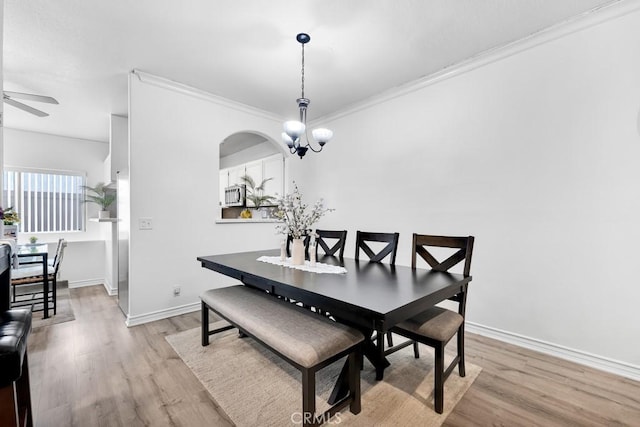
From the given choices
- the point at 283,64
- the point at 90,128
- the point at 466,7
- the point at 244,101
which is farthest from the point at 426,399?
the point at 90,128

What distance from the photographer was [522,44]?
249cm

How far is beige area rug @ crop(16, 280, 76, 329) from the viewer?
10.3 ft

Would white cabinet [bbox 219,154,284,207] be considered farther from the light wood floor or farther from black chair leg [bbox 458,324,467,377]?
black chair leg [bbox 458,324,467,377]

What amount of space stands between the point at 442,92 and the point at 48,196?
6.14m

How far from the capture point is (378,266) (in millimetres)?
2373

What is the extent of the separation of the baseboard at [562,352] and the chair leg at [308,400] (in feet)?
6.67

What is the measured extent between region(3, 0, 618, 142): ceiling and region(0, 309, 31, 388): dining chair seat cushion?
2121mm

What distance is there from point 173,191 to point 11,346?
7.91 ft

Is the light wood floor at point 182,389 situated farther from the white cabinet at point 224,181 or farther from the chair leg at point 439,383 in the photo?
the white cabinet at point 224,181

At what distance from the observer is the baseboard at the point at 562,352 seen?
2.06 meters

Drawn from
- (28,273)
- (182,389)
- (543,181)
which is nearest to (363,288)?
(182,389)

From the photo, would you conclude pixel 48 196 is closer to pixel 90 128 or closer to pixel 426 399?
pixel 90 128

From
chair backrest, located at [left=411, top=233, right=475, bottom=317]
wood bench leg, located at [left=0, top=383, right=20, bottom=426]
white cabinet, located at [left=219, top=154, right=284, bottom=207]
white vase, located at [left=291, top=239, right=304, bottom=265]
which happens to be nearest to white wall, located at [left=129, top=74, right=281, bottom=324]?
white cabinet, located at [left=219, top=154, right=284, bottom=207]

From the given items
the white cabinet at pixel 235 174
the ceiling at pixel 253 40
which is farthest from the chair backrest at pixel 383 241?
the white cabinet at pixel 235 174
